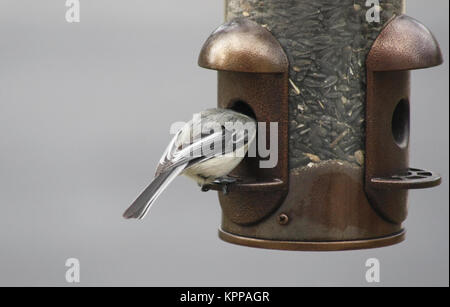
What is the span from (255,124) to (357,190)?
563 mm

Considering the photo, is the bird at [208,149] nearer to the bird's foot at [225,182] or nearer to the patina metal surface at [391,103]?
the bird's foot at [225,182]

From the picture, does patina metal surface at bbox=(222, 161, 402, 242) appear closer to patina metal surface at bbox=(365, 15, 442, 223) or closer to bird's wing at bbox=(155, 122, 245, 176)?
patina metal surface at bbox=(365, 15, 442, 223)

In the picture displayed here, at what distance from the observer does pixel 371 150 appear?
15.1 ft

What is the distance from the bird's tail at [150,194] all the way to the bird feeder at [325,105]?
11.8 inches

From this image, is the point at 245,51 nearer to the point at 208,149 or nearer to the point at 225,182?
the point at 208,149

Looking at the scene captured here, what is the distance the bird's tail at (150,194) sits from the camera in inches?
164

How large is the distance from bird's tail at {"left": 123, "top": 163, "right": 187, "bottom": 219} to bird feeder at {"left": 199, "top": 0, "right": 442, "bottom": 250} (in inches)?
11.8

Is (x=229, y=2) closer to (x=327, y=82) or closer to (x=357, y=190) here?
(x=327, y=82)

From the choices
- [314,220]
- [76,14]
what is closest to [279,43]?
[314,220]

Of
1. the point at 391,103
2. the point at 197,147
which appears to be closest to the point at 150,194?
the point at 197,147

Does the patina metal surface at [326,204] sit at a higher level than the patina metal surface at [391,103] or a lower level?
Result: lower

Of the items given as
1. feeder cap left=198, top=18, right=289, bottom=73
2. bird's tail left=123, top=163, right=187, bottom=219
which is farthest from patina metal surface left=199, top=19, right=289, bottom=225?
bird's tail left=123, top=163, right=187, bottom=219

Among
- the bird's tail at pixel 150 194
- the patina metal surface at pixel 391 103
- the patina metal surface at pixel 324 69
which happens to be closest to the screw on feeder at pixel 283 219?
the patina metal surface at pixel 324 69

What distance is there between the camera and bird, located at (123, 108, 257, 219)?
14.3ft
